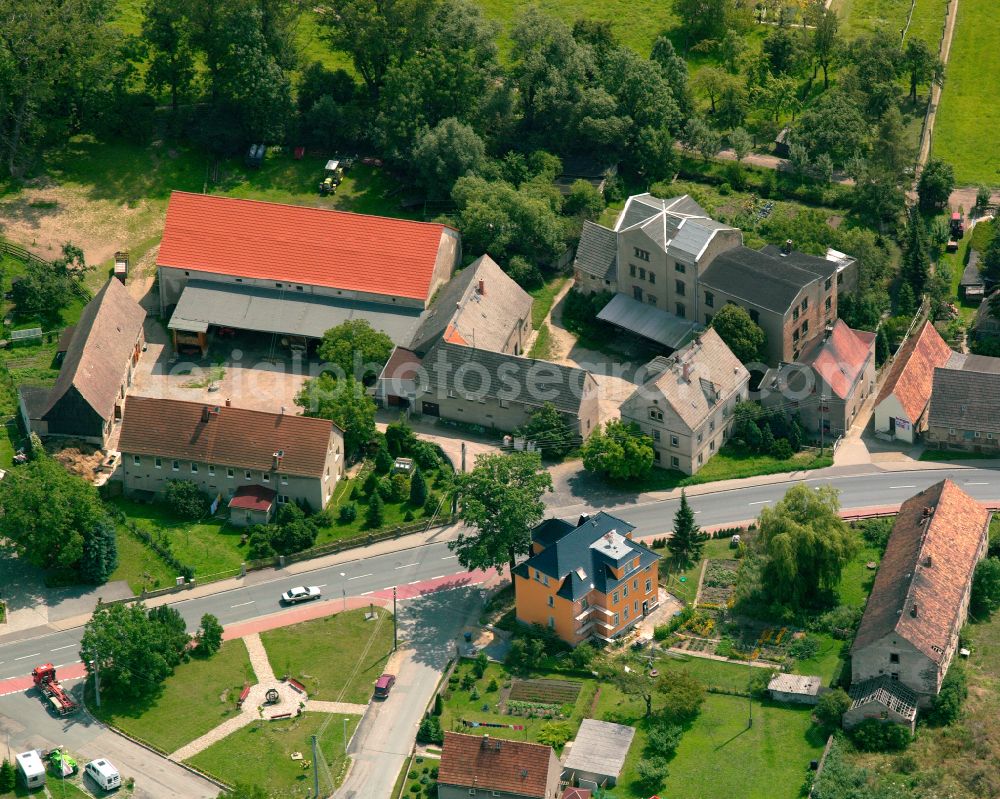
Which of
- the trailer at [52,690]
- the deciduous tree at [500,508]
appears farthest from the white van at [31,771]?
the deciduous tree at [500,508]

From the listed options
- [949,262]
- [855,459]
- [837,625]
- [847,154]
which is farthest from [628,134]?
[837,625]

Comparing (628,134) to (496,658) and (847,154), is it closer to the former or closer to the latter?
(847,154)

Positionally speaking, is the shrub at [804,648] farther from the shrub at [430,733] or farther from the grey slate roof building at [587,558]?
the shrub at [430,733]

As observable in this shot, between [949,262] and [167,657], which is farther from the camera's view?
[949,262]

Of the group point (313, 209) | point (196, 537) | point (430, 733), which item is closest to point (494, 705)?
point (430, 733)

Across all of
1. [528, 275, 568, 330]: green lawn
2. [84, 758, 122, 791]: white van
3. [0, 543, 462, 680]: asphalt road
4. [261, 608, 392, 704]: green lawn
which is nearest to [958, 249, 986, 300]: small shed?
[528, 275, 568, 330]: green lawn

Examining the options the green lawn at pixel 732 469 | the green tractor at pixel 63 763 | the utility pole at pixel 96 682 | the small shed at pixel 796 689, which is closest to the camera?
the green tractor at pixel 63 763

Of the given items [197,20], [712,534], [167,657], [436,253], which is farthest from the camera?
[197,20]
